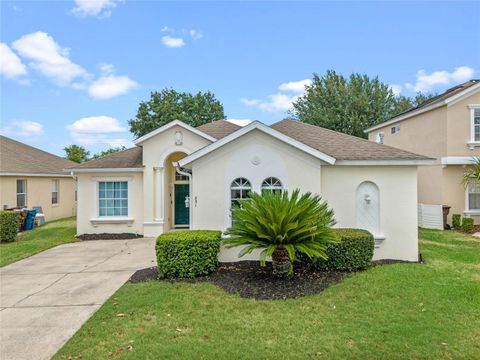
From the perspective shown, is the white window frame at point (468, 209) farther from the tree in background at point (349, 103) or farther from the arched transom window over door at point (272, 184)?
the tree in background at point (349, 103)

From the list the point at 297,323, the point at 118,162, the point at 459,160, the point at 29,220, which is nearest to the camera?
the point at 297,323

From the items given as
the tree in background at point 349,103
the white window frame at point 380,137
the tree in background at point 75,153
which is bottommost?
the white window frame at point 380,137

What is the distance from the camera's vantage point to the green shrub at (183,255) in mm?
7301

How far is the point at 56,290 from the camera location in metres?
7.02

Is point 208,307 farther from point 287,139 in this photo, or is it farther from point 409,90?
point 409,90

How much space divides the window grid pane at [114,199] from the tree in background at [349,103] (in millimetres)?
A: 25264

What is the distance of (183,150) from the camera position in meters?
13.9

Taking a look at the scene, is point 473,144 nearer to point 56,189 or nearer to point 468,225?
point 468,225

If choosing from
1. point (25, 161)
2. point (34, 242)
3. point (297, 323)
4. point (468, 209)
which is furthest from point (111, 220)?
point (468, 209)

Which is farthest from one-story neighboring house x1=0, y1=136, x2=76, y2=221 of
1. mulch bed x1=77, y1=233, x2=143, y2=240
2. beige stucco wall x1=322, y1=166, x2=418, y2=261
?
beige stucco wall x1=322, y1=166, x2=418, y2=261

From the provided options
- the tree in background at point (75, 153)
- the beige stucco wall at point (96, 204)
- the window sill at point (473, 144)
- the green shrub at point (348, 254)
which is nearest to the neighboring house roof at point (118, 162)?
the beige stucco wall at point (96, 204)

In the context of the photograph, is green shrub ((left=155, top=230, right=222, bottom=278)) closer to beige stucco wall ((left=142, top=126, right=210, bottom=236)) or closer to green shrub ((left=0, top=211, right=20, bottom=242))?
beige stucco wall ((left=142, top=126, right=210, bottom=236))

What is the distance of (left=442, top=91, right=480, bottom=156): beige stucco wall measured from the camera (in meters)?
14.9

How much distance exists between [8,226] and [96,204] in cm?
347
